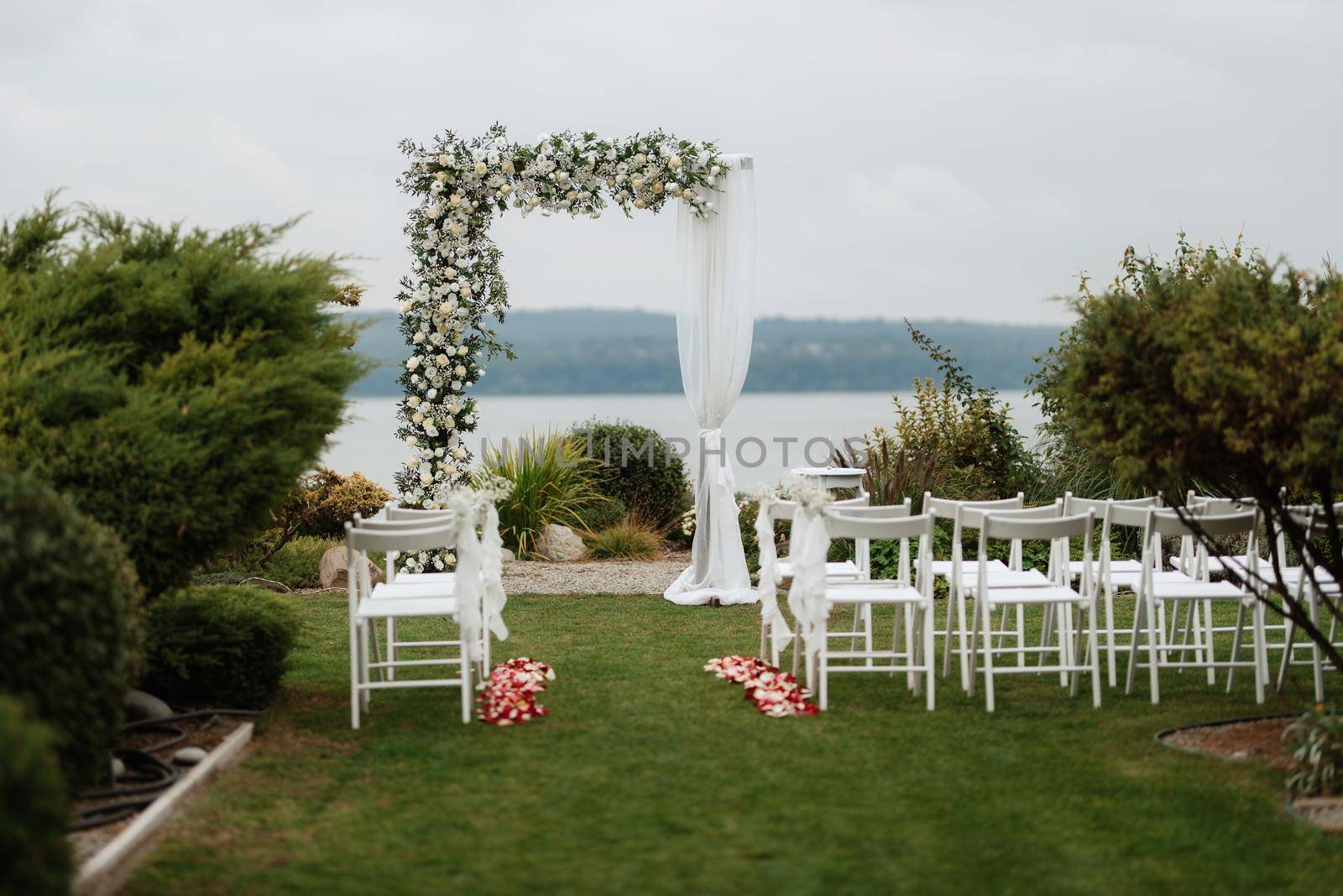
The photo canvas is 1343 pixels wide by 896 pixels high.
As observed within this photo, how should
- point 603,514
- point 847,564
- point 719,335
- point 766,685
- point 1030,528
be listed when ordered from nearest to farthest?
point 1030,528 < point 766,685 < point 847,564 < point 719,335 < point 603,514

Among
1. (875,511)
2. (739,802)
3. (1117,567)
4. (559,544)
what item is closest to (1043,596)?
(875,511)

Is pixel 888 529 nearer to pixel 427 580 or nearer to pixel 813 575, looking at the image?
pixel 813 575

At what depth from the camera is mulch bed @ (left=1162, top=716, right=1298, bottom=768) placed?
4434 millimetres

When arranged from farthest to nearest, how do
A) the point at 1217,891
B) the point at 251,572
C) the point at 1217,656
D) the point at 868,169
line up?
the point at 868,169, the point at 251,572, the point at 1217,656, the point at 1217,891

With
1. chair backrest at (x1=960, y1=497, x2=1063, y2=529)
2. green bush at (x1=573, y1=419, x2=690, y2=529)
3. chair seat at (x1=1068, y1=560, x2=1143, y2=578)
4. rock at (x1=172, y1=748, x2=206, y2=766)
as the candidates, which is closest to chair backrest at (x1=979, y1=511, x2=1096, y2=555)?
chair backrest at (x1=960, y1=497, x2=1063, y2=529)

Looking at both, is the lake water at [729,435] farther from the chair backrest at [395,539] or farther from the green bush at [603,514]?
the green bush at [603,514]

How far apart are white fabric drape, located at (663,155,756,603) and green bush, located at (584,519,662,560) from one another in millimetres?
2628

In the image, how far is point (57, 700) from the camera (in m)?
3.23

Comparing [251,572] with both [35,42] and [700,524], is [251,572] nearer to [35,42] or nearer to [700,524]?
[700,524]

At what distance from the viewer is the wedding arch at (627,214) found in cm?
845

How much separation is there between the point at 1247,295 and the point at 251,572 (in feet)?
25.4

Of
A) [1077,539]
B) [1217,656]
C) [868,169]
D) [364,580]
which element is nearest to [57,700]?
[364,580]

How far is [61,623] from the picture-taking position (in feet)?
10.6

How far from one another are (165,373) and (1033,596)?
3697mm
